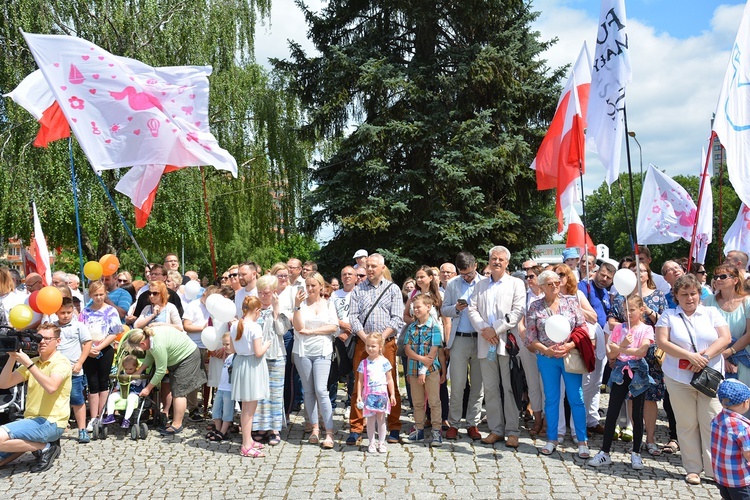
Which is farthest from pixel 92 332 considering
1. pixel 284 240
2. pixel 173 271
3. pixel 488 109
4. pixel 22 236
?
pixel 284 240

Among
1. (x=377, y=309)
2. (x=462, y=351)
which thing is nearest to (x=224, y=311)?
(x=377, y=309)

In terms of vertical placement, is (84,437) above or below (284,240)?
below

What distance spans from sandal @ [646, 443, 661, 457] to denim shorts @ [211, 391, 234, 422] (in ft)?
14.3

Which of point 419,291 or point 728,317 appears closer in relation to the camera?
point 728,317

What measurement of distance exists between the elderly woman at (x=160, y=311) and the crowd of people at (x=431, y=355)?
0.02 m

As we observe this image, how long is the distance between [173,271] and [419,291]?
3646 mm

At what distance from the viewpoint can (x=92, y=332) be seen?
8000 mm

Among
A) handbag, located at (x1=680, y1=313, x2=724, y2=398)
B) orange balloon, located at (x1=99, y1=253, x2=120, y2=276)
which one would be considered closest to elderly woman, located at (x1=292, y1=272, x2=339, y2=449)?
handbag, located at (x1=680, y1=313, x2=724, y2=398)

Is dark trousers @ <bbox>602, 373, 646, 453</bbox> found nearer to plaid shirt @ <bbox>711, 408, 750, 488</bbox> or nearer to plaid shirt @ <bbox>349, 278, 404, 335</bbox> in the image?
plaid shirt @ <bbox>711, 408, 750, 488</bbox>

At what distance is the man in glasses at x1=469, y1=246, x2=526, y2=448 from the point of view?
7160mm

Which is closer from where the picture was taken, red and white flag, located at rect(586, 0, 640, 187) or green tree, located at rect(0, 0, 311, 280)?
red and white flag, located at rect(586, 0, 640, 187)

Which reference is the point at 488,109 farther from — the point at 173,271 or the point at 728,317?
the point at 728,317

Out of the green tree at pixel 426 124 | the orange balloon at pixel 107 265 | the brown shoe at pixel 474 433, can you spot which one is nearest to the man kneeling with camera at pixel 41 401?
the orange balloon at pixel 107 265

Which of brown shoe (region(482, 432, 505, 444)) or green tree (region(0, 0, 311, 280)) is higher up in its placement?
green tree (region(0, 0, 311, 280))
